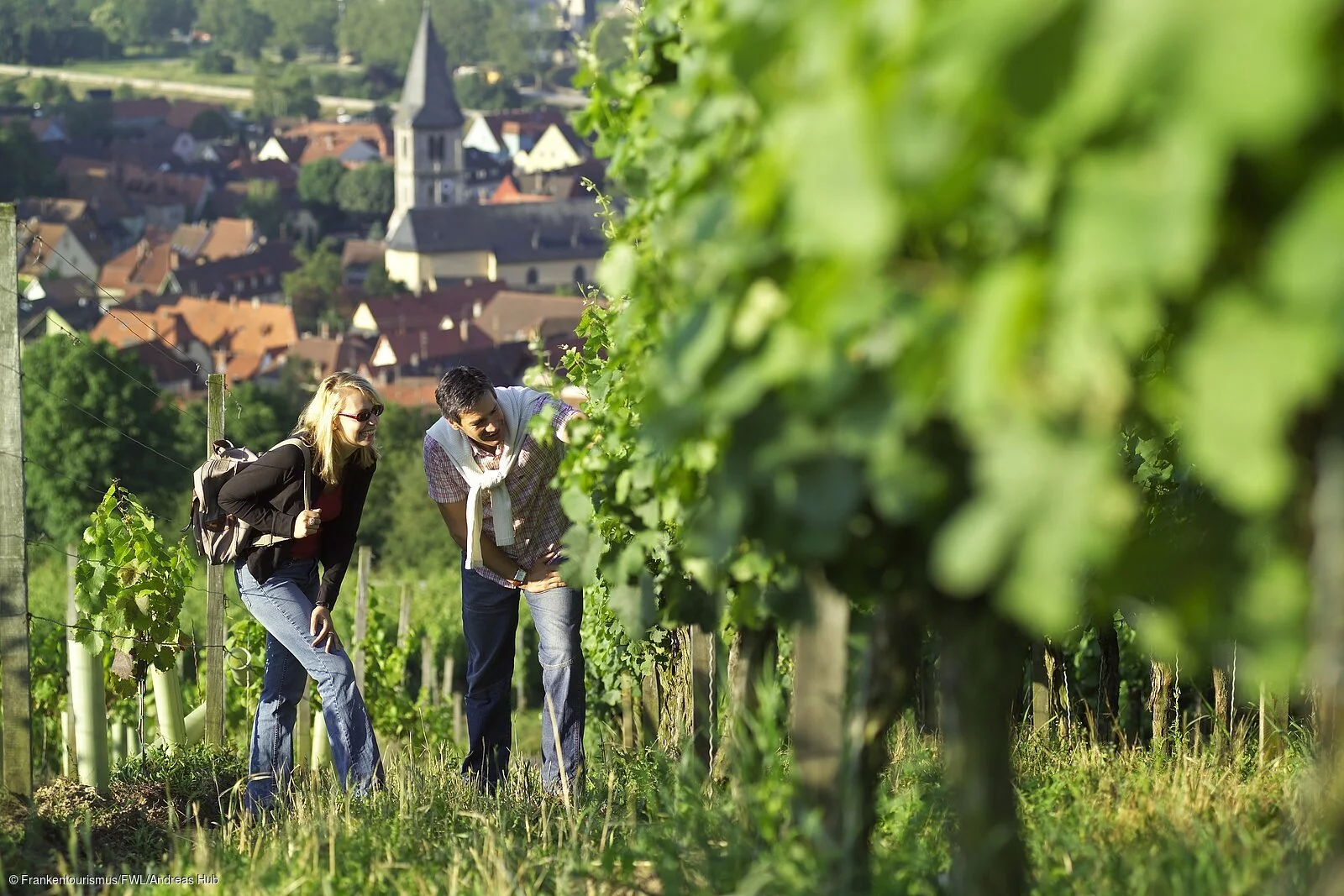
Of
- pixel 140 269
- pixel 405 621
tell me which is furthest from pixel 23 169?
pixel 405 621

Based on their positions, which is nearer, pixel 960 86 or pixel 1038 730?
pixel 960 86

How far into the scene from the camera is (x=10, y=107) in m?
137

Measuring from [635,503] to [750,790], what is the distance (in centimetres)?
115

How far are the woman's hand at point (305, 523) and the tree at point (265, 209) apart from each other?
118005mm

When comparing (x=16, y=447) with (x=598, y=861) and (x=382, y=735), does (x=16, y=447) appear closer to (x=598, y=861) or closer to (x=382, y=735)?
(x=598, y=861)

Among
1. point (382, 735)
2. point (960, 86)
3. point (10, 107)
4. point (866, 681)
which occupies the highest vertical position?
point (10, 107)

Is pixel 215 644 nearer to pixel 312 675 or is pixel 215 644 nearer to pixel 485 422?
pixel 312 675

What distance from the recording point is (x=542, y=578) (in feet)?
17.4

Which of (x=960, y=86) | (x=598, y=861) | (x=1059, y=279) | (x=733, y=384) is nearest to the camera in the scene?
(x=960, y=86)

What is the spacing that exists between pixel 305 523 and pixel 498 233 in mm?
110053

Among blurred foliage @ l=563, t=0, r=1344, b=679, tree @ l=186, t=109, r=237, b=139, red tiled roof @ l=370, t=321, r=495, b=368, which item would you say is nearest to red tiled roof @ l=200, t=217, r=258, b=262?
red tiled roof @ l=370, t=321, r=495, b=368

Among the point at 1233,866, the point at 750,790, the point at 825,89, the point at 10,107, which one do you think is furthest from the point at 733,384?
the point at 10,107

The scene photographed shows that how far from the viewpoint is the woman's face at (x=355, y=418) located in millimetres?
5031

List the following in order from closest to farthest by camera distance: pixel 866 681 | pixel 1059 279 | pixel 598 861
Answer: pixel 1059 279
pixel 866 681
pixel 598 861
